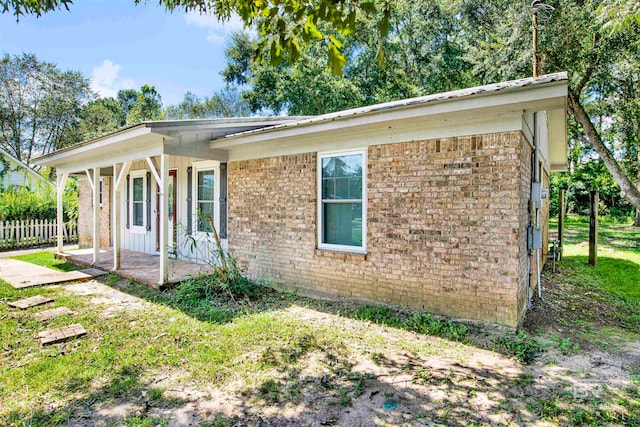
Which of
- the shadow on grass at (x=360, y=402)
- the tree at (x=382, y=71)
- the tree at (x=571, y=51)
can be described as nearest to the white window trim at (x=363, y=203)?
the shadow on grass at (x=360, y=402)

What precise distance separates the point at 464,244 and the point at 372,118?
207 cm

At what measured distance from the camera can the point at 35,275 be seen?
7.84m

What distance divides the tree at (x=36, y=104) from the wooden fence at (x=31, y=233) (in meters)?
14.0

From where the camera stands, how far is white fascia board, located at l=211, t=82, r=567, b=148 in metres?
3.74

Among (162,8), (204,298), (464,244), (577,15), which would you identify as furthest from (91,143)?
(577,15)

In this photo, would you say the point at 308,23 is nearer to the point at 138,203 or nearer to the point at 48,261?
the point at 138,203

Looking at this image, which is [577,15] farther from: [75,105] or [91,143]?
[75,105]

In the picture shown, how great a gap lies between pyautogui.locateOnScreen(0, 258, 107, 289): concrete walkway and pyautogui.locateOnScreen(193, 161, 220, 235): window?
8.08ft

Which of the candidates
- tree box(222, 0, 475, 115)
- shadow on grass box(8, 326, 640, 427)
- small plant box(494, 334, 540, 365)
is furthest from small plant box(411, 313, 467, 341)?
tree box(222, 0, 475, 115)

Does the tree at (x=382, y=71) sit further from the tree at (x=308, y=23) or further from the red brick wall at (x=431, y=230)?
the tree at (x=308, y=23)

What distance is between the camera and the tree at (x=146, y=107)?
2802cm

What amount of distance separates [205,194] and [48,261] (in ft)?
17.4

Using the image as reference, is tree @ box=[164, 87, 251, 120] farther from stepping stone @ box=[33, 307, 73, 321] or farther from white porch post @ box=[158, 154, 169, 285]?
stepping stone @ box=[33, 307, 73, 321]

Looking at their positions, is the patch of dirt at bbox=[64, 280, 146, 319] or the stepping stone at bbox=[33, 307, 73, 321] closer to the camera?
the stepping stone at bbox=[33, 307, 73, 321]
